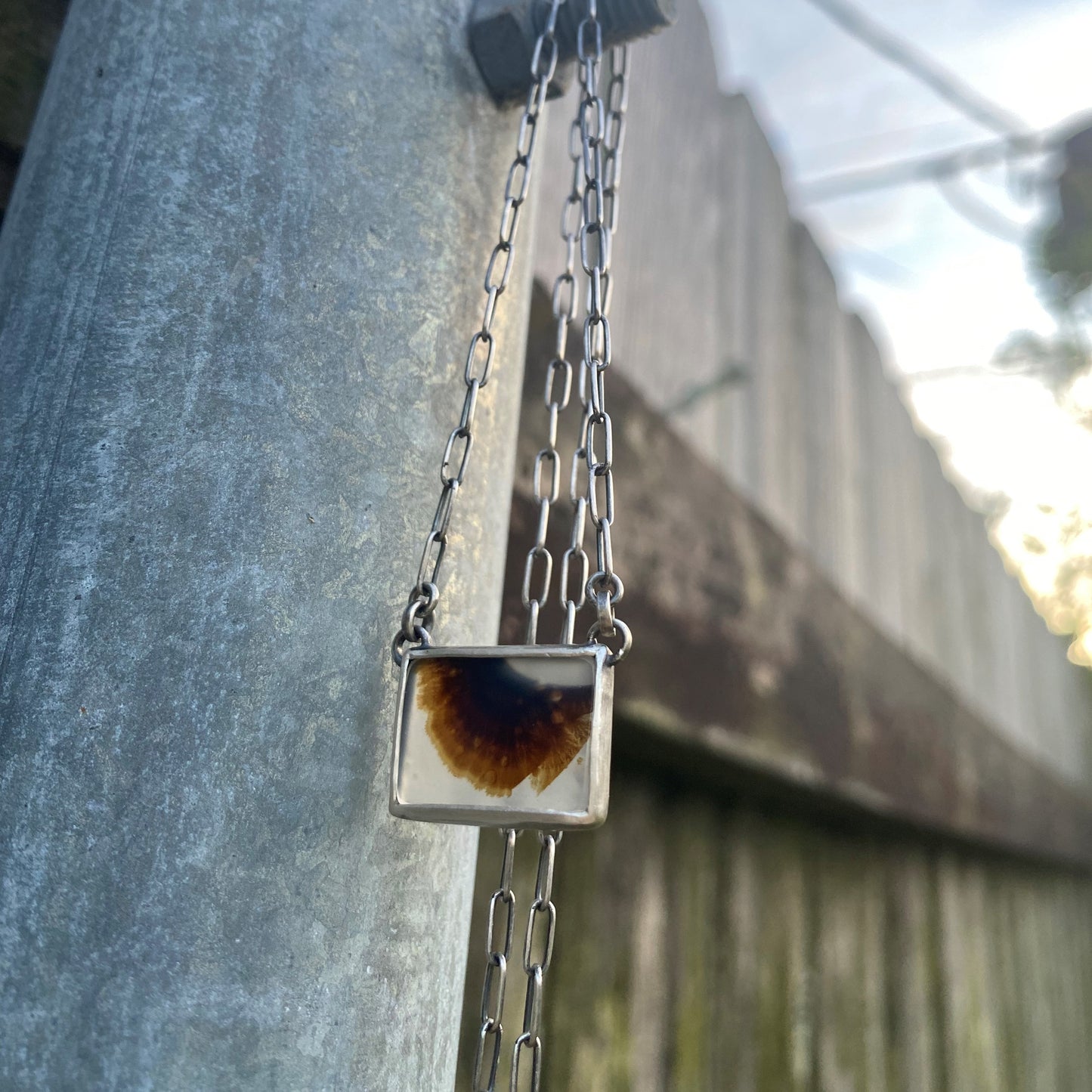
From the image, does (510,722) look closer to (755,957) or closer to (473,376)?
(473,376)

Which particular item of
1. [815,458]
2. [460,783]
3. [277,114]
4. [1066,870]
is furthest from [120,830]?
[1066,870]

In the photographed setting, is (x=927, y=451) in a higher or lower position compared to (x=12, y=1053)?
higher

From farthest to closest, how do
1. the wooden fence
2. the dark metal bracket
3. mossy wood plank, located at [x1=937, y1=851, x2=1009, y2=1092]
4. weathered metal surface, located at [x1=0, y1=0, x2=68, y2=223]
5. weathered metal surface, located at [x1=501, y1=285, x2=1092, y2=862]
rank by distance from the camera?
mossy wood plank, located at [x1=937, y1=851, x2=1009, y2=1092]
the wooden fence
weathered metal surface, located at [x1=501, y1=285, x2=1092, y2=862]
weathered metal surface, located at [x1=0, y1=0, x2=68, y2=223]
the dark metal bracket

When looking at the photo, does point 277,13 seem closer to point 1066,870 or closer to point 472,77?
point 472,77

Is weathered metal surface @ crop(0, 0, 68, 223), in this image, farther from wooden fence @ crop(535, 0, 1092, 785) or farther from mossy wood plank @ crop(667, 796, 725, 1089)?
mossy wood plank @ crop(667, 796, 725, 1089)

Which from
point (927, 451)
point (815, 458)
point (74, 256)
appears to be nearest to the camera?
point (74, 256)

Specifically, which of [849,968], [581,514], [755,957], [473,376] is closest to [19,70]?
[473,376]

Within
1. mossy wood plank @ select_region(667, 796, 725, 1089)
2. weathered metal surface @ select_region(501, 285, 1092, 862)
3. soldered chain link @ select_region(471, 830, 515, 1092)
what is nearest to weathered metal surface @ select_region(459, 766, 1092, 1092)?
mossy wood plank @ select_region(667, 796, 725, 1089)

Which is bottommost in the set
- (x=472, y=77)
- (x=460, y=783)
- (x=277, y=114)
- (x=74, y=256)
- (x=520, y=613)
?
(x=460, y=783)
